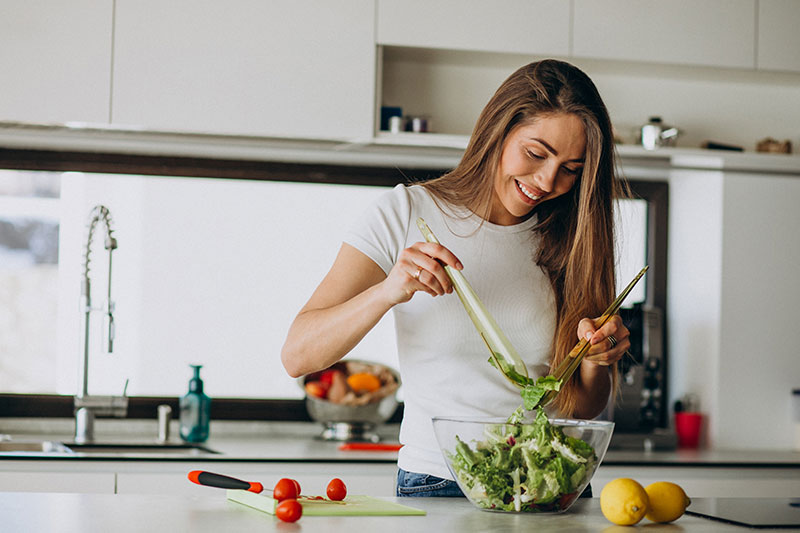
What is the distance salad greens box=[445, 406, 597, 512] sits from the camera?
122cm

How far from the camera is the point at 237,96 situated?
2684 millimetres

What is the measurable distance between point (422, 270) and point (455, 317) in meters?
0.26

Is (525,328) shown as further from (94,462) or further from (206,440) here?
(206,440)

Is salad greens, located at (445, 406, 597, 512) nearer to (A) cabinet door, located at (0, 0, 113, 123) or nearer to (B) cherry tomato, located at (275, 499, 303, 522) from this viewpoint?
(B) cherry tomato, located at (275, 499, 303, 522)

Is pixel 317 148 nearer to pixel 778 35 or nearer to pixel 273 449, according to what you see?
pixel 273 449

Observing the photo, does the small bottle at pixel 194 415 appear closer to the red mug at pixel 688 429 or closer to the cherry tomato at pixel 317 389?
the cherry tomato at pixel 317 389

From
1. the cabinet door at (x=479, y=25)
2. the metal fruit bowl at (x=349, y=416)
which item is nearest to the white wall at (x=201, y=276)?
the metal fruit bowl at (x=349, y=416)

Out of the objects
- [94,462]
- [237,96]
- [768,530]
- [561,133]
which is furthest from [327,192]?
[768,530]

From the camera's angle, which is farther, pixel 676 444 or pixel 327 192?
pixel 327 192

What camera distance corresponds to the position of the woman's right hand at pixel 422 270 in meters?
1.32

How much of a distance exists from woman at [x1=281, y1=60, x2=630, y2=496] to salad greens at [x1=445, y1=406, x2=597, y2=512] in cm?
22

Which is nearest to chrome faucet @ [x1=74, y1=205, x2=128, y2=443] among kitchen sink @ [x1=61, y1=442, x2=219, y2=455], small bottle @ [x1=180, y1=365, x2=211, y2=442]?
kitchen sink @ [x1=61, y1=442, x2=219, y2=455]

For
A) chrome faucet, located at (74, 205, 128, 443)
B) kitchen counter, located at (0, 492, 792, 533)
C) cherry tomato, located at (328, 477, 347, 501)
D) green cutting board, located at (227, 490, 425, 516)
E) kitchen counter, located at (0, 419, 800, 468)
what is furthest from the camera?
chrome faucet, located at (74, 205, 128, 443)

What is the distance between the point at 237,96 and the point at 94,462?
1061mm
